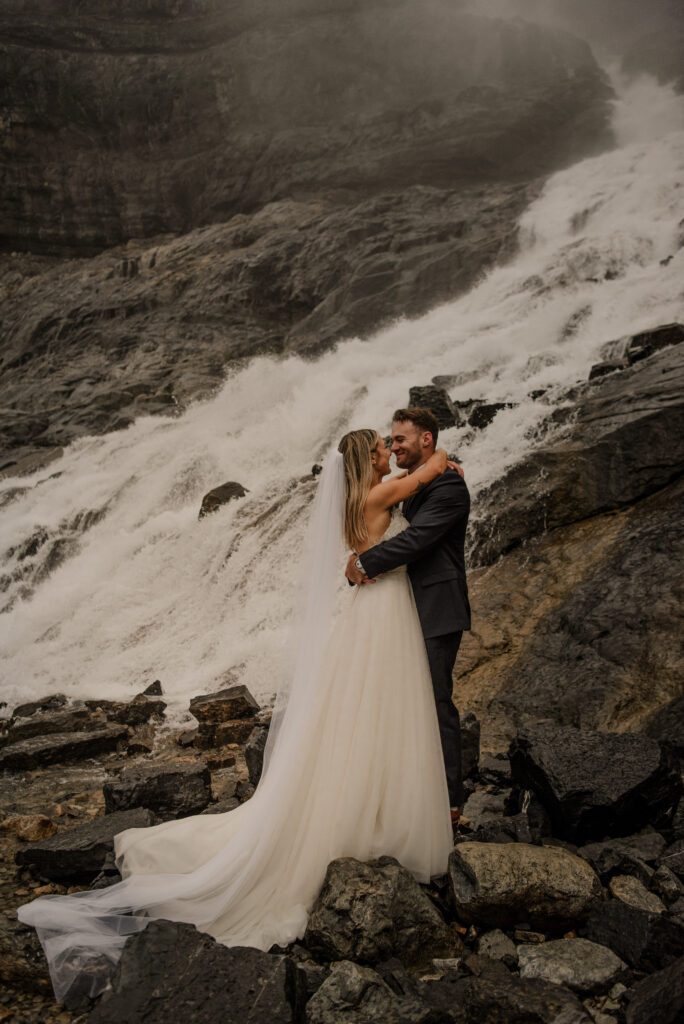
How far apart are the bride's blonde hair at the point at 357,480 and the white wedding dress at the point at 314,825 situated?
293 millimetres

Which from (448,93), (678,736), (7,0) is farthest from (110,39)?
(678,736)

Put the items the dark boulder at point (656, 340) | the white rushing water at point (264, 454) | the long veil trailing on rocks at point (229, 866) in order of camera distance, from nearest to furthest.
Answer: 1. the long veil trailing on rocks at point (229, 866)
2. the white rushing water at point (264, 454)
3. the dark boulder at point (656, 340)

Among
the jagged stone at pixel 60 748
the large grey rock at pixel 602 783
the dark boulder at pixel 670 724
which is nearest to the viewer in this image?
the large grey rock at pixel 602 783

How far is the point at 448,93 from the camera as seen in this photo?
3269cm

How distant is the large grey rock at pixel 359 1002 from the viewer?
2.27 meters

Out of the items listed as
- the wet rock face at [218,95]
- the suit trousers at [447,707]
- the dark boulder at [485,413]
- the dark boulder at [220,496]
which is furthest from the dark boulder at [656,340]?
the wet rock face at [218,95]

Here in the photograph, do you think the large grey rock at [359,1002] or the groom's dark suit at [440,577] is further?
the groom's dark suit at [440,577]

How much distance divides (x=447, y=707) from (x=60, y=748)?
4892 mm

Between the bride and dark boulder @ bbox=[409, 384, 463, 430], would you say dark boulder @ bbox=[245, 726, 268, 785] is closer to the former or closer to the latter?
the bride

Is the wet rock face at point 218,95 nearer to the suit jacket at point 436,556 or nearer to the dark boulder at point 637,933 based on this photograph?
the suit jacket at point 436,556

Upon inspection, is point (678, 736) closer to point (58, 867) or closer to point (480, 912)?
point (480, 912)

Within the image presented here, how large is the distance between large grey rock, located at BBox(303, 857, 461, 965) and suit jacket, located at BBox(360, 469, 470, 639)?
1.22m

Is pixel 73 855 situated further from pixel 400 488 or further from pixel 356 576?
pixel 400 488

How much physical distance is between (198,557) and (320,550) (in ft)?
26.4
